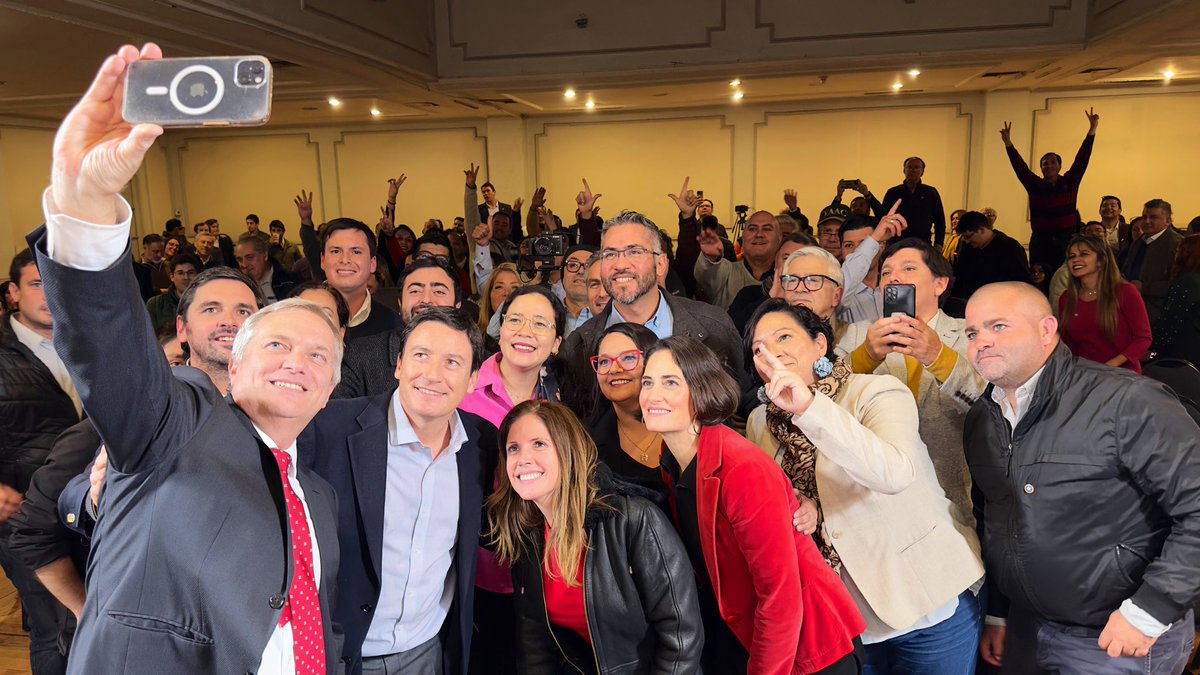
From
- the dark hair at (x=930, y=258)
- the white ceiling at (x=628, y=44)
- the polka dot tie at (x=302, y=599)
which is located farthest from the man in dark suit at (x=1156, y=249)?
the polka dot tie at (x=302, y=599)

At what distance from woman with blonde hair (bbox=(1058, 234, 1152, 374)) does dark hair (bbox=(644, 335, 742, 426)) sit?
2.37 meters

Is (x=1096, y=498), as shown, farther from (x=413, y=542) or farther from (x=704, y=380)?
(x=413, y=542)

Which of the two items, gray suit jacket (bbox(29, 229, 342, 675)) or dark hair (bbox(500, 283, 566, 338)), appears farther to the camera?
dark hair (bbox(500, 283, 566, 338))

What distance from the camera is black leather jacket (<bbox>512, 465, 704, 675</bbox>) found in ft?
4.31

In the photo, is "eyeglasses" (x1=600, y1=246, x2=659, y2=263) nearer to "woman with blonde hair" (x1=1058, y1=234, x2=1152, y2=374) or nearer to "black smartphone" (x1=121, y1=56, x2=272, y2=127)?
"black smartphone" (x1=121, y1=56, x2=272, y2=127)

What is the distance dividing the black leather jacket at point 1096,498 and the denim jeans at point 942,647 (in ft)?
0.37

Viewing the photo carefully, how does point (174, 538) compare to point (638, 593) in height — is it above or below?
above

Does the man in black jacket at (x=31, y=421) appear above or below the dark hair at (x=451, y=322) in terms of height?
below

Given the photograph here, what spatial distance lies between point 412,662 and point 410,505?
0.28m

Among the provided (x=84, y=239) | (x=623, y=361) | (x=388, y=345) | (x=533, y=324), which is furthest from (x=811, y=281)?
(x=84, y=239)

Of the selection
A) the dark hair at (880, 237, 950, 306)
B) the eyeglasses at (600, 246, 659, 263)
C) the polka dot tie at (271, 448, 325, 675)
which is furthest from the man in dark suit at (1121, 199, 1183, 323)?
the polka dot tie at (271, 448, 325, 675)

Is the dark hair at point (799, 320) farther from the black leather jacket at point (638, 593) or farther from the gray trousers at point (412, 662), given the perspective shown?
the gray trousers at point (412, 662)

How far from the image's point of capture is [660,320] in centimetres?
227

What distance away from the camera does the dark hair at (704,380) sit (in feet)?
4.63
